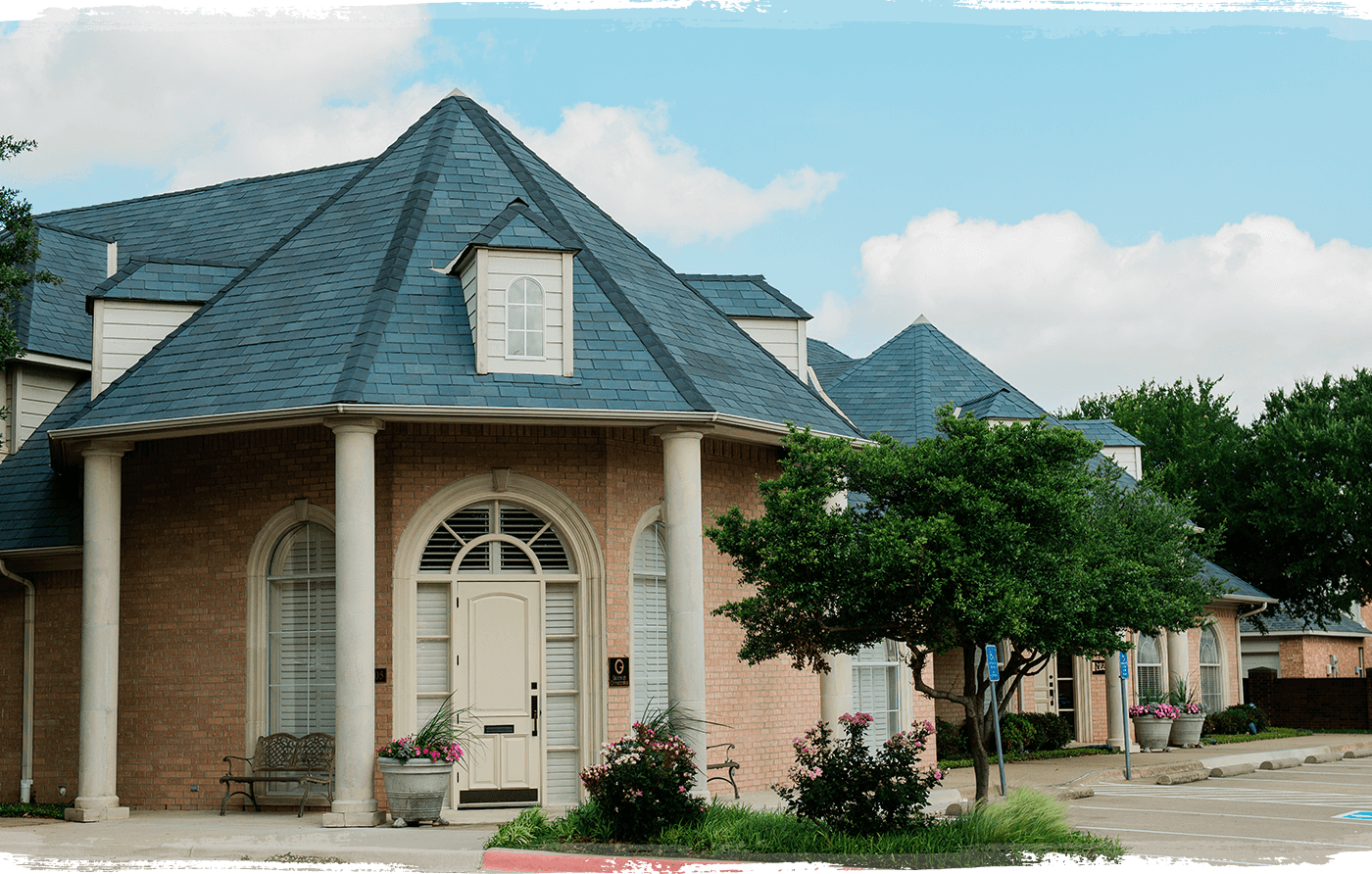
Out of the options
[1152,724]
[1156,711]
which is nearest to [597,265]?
[1152,724]

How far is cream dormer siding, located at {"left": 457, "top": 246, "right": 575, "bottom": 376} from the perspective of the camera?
15.5 m

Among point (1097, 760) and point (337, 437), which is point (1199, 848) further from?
point (1097, 760)

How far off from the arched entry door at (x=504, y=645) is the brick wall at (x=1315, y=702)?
2892cm

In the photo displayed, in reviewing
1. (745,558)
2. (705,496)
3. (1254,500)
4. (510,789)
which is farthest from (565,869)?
(1254,500)

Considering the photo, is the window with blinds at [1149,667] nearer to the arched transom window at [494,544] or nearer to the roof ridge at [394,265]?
the arched transom window at [494,544]

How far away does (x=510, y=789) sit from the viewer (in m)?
15.5

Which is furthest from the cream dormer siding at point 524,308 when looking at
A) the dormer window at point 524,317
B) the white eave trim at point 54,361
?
the white eave trim at point 54,361

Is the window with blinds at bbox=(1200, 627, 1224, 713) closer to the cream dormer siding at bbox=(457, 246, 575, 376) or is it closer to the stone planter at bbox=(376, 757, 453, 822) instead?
the cream dormer siding at bbox=(457, 246, 575, 376)

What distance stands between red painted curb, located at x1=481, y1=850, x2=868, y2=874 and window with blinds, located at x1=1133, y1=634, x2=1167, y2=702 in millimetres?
21172

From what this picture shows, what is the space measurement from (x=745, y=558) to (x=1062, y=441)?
3111 mm

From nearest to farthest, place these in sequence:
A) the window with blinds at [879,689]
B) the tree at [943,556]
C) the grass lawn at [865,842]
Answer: the grass lawn at [865,842], the tree at [943,556], the window with blinds at [879,689]

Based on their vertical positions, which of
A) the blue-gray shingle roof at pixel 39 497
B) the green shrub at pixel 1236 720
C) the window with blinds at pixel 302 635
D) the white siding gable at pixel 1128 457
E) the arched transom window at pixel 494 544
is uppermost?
the white siding gable at pixel 1128 457

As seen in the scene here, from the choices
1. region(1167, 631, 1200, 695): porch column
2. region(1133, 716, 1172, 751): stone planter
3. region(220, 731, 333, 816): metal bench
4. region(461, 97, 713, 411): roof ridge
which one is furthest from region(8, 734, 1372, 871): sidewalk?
region(1167, 631, 1200, 695): porch column

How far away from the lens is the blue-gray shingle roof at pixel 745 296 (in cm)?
2003
